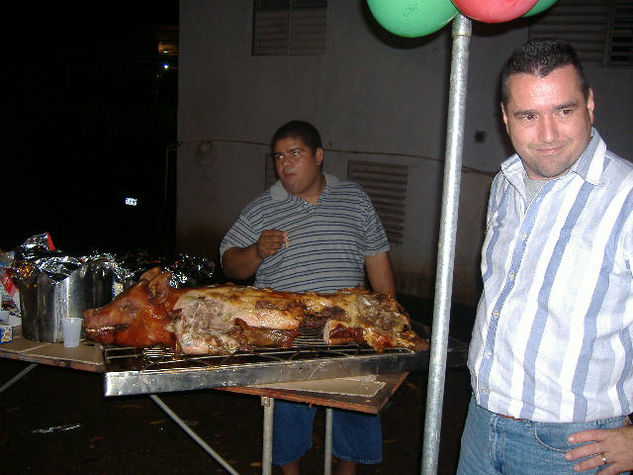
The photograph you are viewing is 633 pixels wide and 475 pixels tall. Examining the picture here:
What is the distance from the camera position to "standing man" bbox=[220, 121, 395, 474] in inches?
148

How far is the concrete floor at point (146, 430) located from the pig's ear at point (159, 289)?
1954 mm

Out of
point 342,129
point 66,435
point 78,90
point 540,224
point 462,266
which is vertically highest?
point 78,90

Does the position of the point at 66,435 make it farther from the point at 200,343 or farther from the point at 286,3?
the point at 286,3

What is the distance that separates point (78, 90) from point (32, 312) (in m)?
20.5

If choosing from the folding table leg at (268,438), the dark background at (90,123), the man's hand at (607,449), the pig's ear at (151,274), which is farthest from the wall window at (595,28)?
the dark background at (90,123)

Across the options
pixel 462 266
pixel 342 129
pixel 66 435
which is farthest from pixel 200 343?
pixel 342 129

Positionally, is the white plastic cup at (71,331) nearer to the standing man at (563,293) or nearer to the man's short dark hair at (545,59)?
the standing man at (563,293)

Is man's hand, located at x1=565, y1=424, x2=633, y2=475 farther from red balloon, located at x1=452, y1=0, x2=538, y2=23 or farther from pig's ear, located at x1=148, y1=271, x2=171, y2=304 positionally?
pig's ear, located at x1=148, y1=271, x2=171, y2=304

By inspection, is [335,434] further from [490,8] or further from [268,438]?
[490,8]

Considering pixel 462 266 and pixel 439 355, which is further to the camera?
pixel 462 266

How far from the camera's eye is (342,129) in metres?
9.35

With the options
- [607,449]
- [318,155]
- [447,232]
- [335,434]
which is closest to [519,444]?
[607,449]

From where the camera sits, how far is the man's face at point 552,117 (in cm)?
211

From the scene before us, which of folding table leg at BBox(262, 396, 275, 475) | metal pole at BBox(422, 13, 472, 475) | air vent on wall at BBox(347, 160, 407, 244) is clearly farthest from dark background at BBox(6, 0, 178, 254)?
metal pole at BBox(422, 13, 472, 475)
